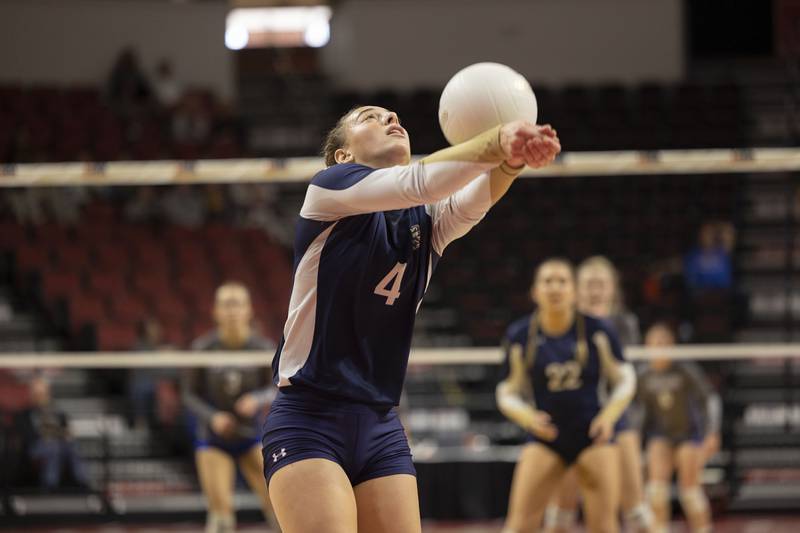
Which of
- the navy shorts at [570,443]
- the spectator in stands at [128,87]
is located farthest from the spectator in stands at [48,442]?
the spectator in stands at [128,87]

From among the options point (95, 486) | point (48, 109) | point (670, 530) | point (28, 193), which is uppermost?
point (48, 109)

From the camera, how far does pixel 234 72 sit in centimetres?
1886

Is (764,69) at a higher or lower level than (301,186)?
higher

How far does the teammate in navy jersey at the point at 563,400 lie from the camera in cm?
627

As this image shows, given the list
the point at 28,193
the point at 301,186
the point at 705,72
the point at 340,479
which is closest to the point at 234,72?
the point at 301,186

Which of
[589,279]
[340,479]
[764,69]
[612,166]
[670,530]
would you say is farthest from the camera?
[764,69]

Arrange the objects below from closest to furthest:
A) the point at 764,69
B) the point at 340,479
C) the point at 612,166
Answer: the point at 340,479 → the point at 612,166 → the point at 764,69

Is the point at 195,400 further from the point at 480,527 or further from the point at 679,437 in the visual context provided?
the point at 679,437

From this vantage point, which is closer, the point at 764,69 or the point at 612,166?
the point at 612,166

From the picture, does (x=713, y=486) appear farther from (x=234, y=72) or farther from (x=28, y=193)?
(x=234, y=72)

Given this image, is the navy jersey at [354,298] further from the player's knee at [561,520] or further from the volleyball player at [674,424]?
the volleyball player at [674,424]

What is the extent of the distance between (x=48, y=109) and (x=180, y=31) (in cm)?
273

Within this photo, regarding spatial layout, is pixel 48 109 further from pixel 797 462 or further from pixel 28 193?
pixel 797 462

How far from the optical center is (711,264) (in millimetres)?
13570
